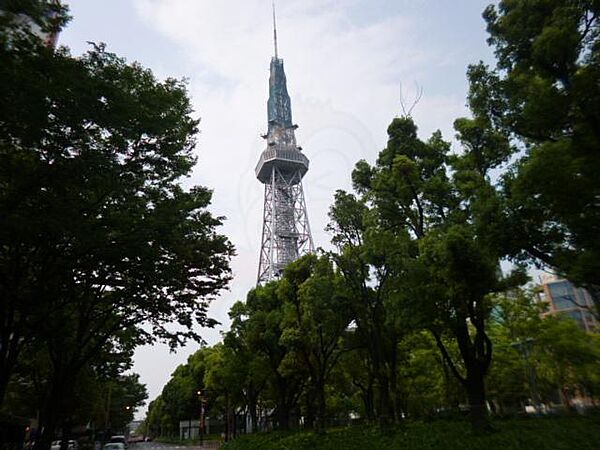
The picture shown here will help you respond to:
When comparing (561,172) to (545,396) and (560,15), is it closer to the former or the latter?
(560,15)

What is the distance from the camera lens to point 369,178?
55.2 feet

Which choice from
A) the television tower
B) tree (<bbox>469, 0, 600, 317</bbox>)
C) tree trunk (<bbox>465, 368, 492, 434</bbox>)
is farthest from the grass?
the television tower

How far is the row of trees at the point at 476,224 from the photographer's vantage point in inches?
329

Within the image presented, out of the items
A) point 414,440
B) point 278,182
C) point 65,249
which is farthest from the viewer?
point 278,182

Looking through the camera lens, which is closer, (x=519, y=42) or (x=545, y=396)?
(x=519, y=42)

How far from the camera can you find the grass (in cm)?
1055

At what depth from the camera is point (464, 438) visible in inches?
454

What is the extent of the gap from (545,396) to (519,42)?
34.7 m

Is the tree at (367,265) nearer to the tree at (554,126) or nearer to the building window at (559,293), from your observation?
the tree at (554,126)

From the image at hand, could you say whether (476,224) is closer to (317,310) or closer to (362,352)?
(317,310)

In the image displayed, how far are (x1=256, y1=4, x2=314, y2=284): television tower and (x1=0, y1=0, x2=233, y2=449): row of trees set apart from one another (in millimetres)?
44824

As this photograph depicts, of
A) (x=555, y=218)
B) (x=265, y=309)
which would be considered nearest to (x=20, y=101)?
(x=555, y=218)

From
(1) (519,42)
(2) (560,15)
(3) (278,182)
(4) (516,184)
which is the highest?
(3) (278,182)

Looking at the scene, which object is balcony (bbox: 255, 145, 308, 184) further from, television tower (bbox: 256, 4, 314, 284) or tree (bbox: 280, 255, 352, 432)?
tree (bbox: 280, 255, 352, 432)
